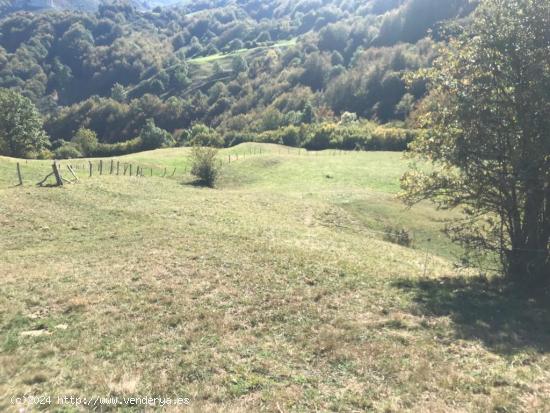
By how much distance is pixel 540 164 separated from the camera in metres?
17.6

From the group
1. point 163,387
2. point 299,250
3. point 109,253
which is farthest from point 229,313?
point 109,253

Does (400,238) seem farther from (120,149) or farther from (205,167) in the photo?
(120,149)

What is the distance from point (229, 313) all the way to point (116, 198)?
87.3ft

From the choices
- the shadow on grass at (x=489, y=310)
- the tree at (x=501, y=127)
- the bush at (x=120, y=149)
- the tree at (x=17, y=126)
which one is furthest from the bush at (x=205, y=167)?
the bush at (x=120, y=149)

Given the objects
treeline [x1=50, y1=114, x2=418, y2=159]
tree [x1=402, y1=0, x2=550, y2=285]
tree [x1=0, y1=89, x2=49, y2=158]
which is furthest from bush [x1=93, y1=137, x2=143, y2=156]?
tree [x1=402, y1=0, x2=550, y2=285]

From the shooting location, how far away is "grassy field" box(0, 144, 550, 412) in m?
10.6

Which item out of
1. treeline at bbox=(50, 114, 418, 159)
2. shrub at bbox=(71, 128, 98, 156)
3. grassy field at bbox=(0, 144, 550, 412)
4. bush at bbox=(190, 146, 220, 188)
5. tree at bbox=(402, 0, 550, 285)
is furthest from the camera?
shrub at bbox=(71, 128, 98, 156)

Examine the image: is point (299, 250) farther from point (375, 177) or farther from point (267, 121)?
point (267, 121)

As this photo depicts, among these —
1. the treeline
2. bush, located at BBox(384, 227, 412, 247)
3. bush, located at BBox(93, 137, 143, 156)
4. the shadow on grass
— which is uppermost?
the treeline

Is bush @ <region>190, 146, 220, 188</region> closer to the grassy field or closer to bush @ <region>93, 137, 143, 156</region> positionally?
the grassy field

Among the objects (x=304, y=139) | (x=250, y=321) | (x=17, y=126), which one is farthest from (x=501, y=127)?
(x=304, y=139)

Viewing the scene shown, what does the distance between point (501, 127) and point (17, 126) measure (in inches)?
3297

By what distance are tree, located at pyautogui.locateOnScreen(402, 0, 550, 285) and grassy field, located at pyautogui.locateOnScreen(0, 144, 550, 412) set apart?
2933mm

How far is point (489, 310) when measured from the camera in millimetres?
16250
